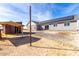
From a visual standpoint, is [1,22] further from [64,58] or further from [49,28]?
[64,58]

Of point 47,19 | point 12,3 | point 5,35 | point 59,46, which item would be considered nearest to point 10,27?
point 5,35

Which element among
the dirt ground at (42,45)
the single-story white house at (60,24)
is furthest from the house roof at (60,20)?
the dirt ground at (42,45)

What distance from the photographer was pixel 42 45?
2645mm

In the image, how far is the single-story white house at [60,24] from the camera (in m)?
2.58

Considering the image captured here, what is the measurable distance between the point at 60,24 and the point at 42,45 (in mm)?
398

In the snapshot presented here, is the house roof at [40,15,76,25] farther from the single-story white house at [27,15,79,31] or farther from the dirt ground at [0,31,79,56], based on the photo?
the dirt ground at [0,31,79,56]

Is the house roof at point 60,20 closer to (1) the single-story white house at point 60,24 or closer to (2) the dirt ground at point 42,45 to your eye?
(1) the single-story white house at point 60,24

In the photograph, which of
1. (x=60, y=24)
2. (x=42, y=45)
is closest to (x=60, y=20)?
(x=60, y=24)

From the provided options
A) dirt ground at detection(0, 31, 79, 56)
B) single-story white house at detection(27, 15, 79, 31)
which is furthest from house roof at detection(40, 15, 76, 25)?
dirt ground at detection(0, 31, 79, 56)

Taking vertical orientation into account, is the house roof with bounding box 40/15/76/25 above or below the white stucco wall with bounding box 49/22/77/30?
above

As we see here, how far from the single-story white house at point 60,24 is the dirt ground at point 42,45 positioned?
2.9 inches

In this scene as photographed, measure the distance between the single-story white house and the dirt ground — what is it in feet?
0.24

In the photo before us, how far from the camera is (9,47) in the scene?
2.62 metres

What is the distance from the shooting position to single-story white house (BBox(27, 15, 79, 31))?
2580 mm
